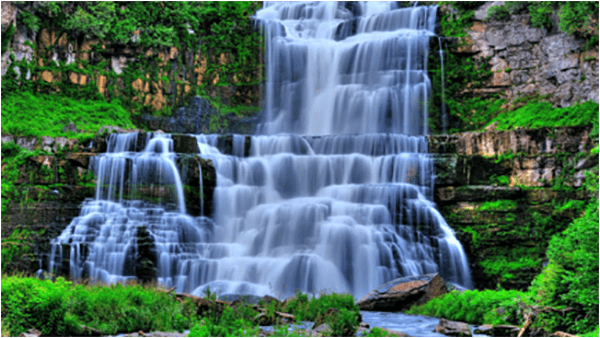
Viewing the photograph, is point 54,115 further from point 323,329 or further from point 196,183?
point 323,329

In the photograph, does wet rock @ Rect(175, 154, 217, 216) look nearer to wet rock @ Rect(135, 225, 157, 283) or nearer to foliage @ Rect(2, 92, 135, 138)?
wet rock @ Rect(135, 225, 157, 283)

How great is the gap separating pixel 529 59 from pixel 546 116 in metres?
5.15

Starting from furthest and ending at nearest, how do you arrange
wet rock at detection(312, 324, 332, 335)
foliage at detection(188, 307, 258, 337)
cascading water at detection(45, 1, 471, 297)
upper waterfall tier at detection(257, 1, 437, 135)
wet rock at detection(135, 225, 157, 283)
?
1. upper waterfall tier at detection(257, 1, 437, 135)
2. wet rock at detection(135, 225, 157, 283)
3. cascading water at detection(45, 1, 471, 297)
4. wet rock at detection(312, 324, 332, 335)
5. foliage at detection(188, 307, 258, 337)

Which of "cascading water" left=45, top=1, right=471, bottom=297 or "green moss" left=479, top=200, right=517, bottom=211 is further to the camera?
"green moss" left=479, top=200, right=517, bottom=211

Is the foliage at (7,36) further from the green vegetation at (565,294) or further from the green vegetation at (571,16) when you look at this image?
the green vegetation at (571,16)

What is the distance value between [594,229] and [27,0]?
3035cm

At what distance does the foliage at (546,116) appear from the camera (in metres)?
22.7

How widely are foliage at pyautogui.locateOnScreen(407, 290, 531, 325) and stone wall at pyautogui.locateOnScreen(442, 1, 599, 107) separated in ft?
54.6

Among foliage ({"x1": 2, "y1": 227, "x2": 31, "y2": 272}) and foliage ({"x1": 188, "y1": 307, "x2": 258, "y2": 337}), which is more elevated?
foliage ({"x1": 188, "y1": 307, "x2": 258, "y2": 337})

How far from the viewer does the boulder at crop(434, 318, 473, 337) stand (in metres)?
10.4

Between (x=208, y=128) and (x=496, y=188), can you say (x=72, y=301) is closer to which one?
(x=496, y=188)

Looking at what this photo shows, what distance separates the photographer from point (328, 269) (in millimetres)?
17797

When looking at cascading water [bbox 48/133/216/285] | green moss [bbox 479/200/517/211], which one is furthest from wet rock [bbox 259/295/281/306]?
green moss [bbox 479/200/517/211]

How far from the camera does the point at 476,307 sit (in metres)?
12.3
